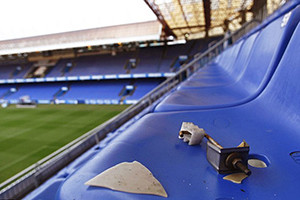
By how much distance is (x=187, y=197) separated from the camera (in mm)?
289

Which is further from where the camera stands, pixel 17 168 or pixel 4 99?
pixel 4 99

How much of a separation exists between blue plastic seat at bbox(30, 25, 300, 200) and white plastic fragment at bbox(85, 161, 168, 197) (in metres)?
0.01

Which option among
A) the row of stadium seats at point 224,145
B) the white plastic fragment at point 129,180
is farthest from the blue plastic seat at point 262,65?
the white plastic fragment at point 129,180

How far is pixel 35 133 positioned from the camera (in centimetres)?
544

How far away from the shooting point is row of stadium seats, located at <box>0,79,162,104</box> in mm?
9625

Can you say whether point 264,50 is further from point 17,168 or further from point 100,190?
point 17,168

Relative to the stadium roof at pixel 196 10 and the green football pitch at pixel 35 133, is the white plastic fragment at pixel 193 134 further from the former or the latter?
the stadium roof at pixel 196 10

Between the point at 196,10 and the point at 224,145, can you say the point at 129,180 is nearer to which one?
the point at 224,145

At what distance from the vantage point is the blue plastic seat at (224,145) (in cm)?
30

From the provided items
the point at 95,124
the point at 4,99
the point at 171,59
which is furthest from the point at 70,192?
the point at 4,99

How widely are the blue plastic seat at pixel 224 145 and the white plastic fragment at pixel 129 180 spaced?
0.01m

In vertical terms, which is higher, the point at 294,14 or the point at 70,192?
the point at 294,14

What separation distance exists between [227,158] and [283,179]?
0.32 ft

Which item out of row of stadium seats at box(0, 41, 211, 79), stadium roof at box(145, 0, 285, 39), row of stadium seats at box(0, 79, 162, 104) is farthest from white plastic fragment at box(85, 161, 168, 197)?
row of stadium seats at box(0, 41, 211, 79)
